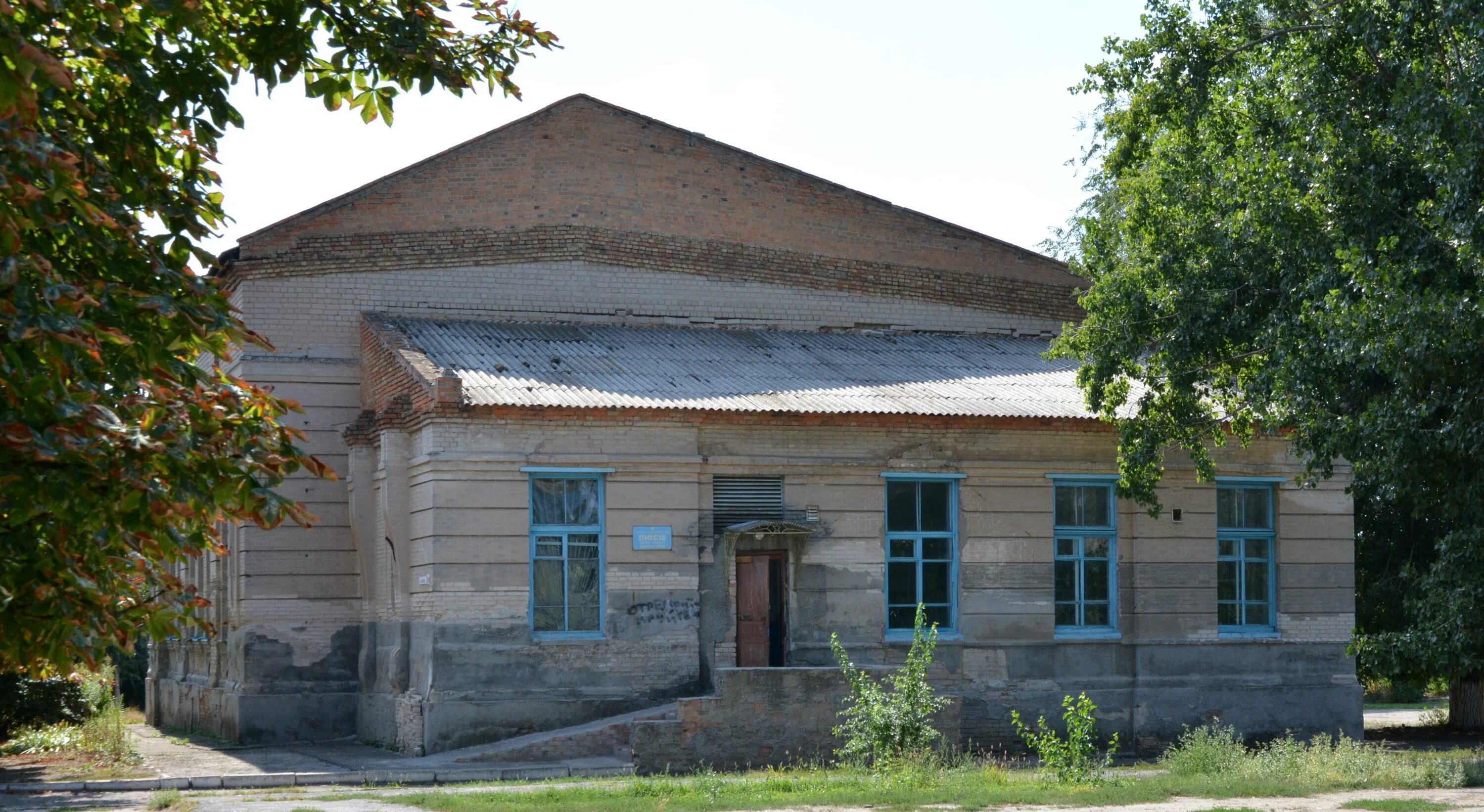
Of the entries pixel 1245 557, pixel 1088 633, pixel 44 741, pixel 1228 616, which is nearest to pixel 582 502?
pixel 1088 633

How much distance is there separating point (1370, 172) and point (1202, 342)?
3007mm

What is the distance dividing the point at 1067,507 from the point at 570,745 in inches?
315

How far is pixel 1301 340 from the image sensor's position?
15711 millimetres

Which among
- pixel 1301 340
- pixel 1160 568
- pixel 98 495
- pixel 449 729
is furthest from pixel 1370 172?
pixel 98 495

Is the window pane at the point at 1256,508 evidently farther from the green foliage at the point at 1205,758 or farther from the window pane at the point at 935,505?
the green foliage at the point at 1205,758

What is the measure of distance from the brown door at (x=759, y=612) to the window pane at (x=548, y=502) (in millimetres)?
2481

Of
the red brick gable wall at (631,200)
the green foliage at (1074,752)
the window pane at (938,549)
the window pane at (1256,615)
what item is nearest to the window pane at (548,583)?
the window pane at (938,549)

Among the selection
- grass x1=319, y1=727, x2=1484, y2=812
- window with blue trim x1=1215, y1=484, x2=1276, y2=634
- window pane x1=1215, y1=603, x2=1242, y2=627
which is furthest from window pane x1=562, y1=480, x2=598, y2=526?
window pane x1=1215, y1=603, x2=1242, y2=627

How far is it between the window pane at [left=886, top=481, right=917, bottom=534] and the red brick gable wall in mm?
5911

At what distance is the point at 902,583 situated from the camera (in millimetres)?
20391

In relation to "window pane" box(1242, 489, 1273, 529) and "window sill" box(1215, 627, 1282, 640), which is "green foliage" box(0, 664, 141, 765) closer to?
"window sill" box(1215, 627, 1282, 640)

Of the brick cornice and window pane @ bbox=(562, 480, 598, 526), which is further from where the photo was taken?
the brick cornice

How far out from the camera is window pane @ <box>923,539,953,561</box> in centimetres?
2056

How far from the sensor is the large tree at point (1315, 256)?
555 inches
